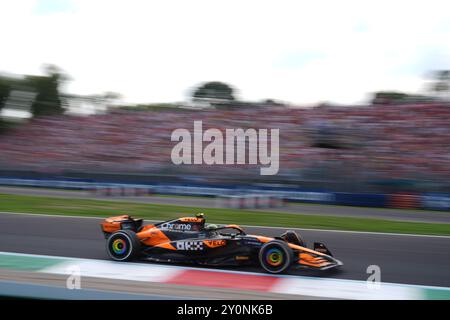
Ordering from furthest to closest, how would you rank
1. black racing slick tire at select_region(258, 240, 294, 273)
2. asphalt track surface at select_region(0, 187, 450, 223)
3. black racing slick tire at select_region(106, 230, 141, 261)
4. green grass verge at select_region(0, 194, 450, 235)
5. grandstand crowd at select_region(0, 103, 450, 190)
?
1. grandstand crowd at select_region(0, 103, 450, 190)
2. asphalt track surface at select_region(0, 187, 450, 223)
3. green grass verge at select_region(0, 194, 450, 235)
4. black racing slick tire at select_region(106, 230, 141, 261)
5. black racing slick tire at select_region(258, 240, 294, 273)

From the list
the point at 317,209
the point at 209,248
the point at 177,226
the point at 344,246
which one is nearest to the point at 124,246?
the point at 177,226

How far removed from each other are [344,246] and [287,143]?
11131 mm

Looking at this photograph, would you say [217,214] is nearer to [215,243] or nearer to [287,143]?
[215,243]

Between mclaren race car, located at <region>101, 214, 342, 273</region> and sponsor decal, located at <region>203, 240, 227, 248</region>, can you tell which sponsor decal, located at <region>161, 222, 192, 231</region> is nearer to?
mclaren race car, located at <region>101, 214, 342, 273</region>

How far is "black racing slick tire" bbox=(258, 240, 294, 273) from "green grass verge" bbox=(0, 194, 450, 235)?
4.84 m

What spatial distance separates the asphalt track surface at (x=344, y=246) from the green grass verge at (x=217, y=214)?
103 centimetres

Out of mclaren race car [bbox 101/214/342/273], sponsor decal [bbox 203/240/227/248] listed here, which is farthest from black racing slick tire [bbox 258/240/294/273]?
sponsor decal [bbox 203/240/227/248]

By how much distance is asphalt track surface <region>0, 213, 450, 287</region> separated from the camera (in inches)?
252

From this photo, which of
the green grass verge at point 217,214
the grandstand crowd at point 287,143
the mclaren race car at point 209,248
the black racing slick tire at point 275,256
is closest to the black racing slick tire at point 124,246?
the mclaren race car at point 209,248

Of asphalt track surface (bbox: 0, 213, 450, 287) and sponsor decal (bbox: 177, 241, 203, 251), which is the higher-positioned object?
sponsor decal (bbox: 177, 241, 203, 251)

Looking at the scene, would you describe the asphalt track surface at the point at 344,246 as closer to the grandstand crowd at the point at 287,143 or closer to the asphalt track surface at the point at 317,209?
the asphalt track surface at the point at 317,209

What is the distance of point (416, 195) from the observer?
49.4 feet

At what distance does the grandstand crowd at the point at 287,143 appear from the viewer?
16.2 metres

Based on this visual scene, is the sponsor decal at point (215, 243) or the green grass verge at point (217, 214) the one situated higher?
the sponsor decal at point (215, 243)
